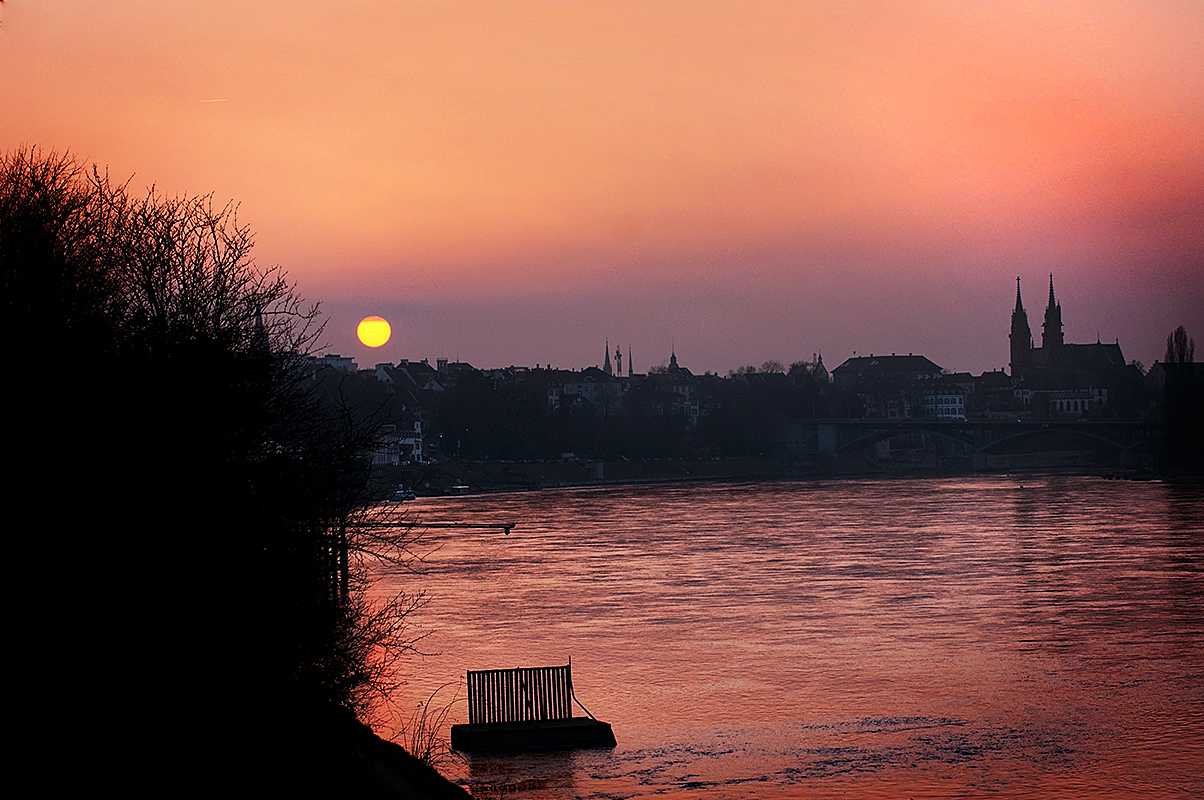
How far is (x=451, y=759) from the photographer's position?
17047mm

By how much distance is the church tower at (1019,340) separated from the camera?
179 m

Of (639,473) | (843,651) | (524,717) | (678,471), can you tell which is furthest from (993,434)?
(524,717)

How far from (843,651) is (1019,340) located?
543 feet

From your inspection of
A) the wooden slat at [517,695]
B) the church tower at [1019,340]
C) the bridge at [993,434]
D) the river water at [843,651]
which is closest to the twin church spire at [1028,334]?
the church tower at [1019,340]

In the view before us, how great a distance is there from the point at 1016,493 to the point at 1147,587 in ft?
A: 148

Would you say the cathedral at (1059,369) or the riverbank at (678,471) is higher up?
the cathedral at (1059,369)

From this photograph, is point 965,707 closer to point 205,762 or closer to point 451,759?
point 451,759

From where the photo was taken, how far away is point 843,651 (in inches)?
1017

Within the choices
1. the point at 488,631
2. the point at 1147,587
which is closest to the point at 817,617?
the point at 488,631

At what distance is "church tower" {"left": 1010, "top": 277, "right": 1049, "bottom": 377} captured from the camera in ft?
587

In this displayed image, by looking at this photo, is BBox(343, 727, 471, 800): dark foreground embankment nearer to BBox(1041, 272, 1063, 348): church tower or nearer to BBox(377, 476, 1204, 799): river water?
BBox(377, 476, 1204, 799): river water

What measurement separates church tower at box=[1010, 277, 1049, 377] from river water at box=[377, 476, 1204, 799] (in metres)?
127

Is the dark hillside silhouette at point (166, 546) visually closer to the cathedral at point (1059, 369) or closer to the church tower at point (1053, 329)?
the cathedral at point (1059, 369)

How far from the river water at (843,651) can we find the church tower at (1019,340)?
127m
